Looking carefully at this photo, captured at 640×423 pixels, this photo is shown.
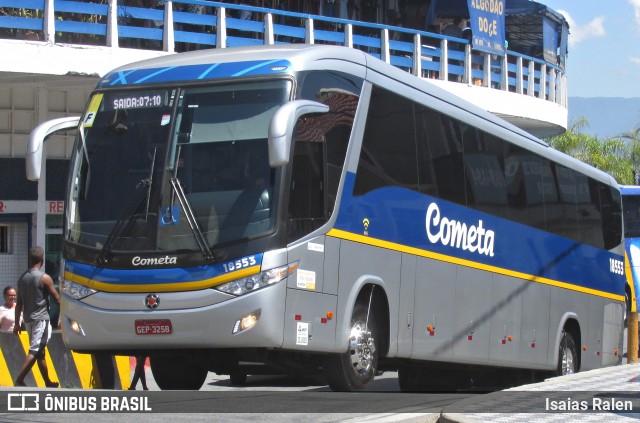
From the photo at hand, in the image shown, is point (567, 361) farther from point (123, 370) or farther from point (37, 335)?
point (37, 335)

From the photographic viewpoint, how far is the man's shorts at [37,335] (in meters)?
14.2

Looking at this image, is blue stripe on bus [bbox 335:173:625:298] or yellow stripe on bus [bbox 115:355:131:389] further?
yellow stripe on bus [bbox 115:355:131:389]

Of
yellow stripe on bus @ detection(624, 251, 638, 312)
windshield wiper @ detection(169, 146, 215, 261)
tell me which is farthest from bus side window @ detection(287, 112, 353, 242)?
yellow stripe on bus @ detection(624, 251, 638, 312)

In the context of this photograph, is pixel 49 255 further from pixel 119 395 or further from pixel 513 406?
pixel 513 406

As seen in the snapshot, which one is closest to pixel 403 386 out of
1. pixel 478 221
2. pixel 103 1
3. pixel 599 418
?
pixel 478 221

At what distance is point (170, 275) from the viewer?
10.9 meters

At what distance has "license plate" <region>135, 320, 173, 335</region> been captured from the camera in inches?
428

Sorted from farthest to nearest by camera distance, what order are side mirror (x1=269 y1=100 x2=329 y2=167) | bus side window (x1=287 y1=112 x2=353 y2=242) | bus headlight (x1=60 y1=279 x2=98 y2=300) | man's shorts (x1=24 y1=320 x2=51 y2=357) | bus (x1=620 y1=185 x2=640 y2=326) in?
bus (x1=620 y1=185 x2=640 y2=326)
man's shorts (x1=24 y1=320 x2=51 y2=357)
bus headlight (x1=60 y1=279 x2=98 y2=300)
bus side window (x1=287 y1=112 x2=353 y2=242)
side mirror (x1=269 y1=100 x2=329 y2=167)

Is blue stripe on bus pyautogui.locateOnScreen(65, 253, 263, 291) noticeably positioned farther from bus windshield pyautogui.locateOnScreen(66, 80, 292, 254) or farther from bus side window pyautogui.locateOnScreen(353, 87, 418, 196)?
bus side window pyautogui.locateOnScreen(353, 87, 418, 196)

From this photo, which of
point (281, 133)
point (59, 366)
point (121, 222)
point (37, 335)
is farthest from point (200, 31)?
point (281, 133)

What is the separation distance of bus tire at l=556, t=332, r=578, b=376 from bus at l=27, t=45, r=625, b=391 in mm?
5156

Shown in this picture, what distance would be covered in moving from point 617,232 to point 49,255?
38.8ft

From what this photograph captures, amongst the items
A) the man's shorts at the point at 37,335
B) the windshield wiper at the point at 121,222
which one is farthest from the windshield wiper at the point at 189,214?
the man's shorts at the point at 37,335

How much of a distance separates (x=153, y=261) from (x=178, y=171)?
34.4 inches
